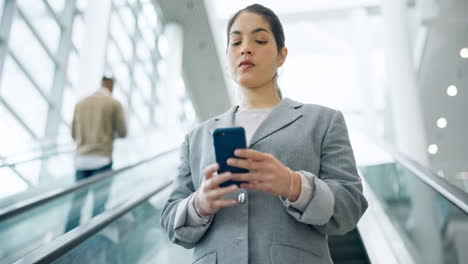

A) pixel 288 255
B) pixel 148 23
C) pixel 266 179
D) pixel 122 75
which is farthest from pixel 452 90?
pixel 266 179

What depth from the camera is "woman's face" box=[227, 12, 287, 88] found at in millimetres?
1608

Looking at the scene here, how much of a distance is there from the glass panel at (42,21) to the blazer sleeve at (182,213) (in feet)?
26.7

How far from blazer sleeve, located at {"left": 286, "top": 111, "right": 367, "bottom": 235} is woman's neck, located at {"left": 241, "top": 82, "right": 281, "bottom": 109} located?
291 millimetres

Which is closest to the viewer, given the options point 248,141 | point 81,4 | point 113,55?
point 248,141

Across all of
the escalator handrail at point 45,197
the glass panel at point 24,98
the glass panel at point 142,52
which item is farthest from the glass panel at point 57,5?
the escalator handrail at point 45,197

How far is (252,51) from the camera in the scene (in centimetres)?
160

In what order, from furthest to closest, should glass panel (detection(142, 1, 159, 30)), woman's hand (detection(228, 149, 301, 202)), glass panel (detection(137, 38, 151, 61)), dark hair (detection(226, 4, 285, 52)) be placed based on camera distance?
glass panel (detection(142, 1, 159, 30)), glass panel (detection(137, 38, 151, 61)), dark hair (detection(226, 4, 285, 52)), woman's hand (detection(228, 149, 301, 202))

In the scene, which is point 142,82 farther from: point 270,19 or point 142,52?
point 270,19

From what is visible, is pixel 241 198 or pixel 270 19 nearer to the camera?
pixel 241 198

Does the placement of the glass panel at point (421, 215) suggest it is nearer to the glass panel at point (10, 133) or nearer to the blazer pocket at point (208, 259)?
the blazer pocket at point (208, 259)

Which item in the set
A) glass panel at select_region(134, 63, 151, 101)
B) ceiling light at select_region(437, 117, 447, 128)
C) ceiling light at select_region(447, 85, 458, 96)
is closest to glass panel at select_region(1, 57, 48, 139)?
glass panel at select_region(134, 63, 151, 101)

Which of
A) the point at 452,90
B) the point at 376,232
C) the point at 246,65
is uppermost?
the point at 246,65

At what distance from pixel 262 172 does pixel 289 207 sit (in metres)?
0.22

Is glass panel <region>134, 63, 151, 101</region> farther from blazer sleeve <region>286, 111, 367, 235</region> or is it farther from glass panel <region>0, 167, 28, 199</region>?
blazer sleeve <region>286, 111, 367, 235</region>
